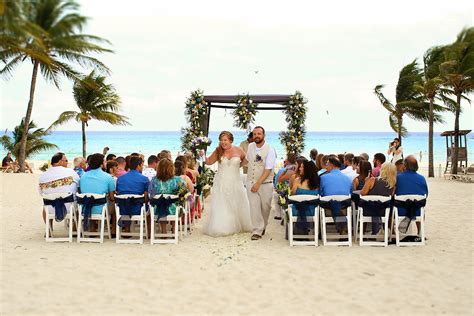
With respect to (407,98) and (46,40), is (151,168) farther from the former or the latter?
(407,98)

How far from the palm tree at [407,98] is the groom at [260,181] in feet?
56.7

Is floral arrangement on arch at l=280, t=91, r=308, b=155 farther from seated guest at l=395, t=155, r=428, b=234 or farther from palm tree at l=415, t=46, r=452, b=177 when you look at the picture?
palm tree at l=415, t=46, r=452, b=177

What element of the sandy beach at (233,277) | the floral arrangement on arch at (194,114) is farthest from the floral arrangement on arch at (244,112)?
the sandy beach at (233,277)

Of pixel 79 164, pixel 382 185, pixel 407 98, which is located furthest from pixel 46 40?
pixel 407 98

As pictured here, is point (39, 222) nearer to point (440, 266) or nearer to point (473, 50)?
point (440, 266)

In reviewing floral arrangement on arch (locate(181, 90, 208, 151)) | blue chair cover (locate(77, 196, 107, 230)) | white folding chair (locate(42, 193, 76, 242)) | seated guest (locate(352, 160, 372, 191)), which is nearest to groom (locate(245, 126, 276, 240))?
seated guest (locate(352, 160, 372, 191))

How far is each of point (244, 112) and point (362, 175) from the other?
637 cm

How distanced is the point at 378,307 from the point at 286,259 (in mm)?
2104

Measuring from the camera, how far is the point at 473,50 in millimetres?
21922

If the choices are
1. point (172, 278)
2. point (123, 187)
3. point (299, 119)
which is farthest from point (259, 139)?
point (299, 119)

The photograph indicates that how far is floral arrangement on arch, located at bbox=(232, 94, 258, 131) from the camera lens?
15.0 meters

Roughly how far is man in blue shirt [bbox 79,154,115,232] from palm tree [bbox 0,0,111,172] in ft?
5.63

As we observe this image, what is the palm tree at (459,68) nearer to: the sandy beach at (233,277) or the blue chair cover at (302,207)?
the sandy beach at (233,277)

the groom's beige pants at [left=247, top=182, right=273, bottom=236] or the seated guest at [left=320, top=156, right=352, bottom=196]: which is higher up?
the seated guest at [left=320, top=156, right=352, bottom=196]
